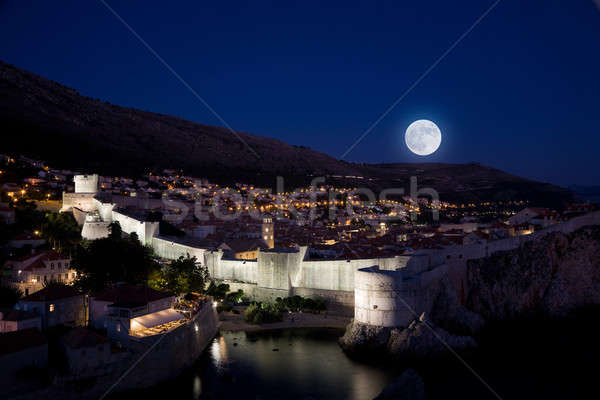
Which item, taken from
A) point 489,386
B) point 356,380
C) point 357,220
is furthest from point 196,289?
point 357,220

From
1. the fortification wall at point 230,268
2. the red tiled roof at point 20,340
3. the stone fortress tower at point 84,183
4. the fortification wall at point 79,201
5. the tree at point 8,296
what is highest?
the stone fortress tower at point 84,183

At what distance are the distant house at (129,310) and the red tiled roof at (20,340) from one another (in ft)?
6.53

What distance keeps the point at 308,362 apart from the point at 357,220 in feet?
108

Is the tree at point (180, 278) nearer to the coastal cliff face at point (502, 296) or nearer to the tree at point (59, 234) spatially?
the tree at point (59, 234)

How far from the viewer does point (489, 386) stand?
15023 millimetres

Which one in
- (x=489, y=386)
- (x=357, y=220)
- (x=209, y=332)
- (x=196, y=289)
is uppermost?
(x=357, y=220)

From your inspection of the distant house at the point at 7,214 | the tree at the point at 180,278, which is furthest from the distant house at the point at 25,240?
the tree at the point at 180,278

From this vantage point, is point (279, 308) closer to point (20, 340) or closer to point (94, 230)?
point (20, 340)

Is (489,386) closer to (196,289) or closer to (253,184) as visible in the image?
(196,289)

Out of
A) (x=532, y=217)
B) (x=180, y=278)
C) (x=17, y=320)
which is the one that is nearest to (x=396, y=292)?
(x=180, y=278)

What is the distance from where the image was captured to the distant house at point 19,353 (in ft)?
37.0

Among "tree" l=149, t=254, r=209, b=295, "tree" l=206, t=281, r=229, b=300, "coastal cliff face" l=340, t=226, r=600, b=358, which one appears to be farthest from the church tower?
"coastal cliff face" l=340, t=226, r=600, b=358

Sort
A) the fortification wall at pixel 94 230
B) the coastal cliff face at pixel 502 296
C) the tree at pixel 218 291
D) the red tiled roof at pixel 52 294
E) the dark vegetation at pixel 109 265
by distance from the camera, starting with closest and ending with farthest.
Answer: the red tiled roof at pixel 52 294, the coastal cliff face at pixel 502 296, the dark vegetation at pixel 109 265, the tree at pixel 218 291, the fortification wall at pixel 94 230

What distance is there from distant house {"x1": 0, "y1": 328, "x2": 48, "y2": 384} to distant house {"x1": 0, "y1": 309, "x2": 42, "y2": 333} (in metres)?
0.90
